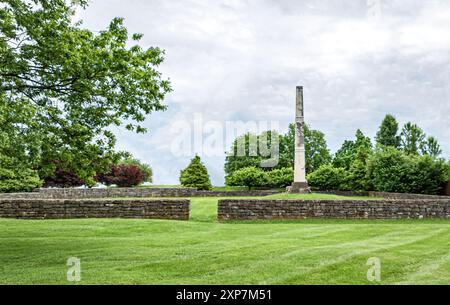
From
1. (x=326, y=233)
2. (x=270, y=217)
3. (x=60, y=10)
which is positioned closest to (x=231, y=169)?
(x=270, y=217)

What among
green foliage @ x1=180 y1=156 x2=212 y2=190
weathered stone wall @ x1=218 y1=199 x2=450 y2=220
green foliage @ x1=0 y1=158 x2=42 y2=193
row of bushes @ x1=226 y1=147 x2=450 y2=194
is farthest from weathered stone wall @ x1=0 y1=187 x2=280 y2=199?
weathered stone wall @ x1=218 y1=199 x2=450 y2=220

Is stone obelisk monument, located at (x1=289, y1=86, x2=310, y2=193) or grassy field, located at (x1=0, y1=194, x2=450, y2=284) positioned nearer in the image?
grassy field, located at (x1=0, y1=194, x2=450, y2=284)

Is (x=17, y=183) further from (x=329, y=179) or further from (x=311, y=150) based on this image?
(x=311, y=150)

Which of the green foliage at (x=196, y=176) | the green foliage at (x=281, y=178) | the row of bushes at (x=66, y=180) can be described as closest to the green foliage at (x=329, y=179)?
the green foliage at (x=281, y=178)

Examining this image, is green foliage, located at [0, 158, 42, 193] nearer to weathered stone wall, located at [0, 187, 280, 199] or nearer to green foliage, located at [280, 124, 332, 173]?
weathered stone wall, located at [0, 187, 280, 199]

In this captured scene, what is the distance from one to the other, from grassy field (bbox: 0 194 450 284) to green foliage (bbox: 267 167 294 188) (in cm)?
3767

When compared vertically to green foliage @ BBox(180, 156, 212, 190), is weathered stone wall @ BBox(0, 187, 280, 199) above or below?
below

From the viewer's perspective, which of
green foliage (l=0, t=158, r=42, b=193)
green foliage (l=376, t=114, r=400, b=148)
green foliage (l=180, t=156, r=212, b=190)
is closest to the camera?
green foliage (l=0, t=158, r=42, b=193)

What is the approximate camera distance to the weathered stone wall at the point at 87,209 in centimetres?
1831

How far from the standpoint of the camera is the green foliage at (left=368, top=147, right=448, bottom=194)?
3875 centimetres

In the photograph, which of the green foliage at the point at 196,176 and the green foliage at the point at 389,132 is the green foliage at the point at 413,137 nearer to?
the green foliage at the point at 389,132

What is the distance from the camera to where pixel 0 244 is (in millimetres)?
12320
